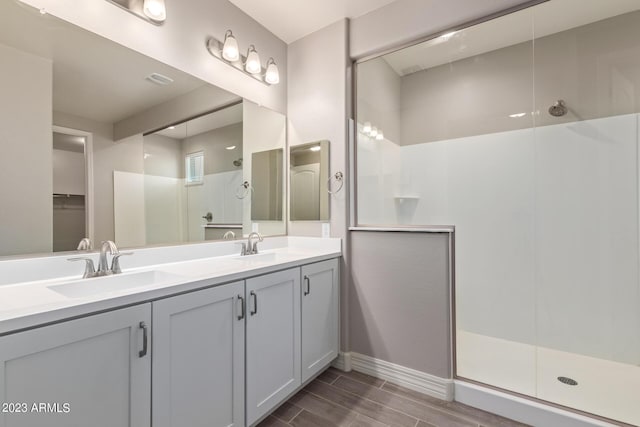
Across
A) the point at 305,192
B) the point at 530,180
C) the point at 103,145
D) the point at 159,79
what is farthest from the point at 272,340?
the point at 530,180

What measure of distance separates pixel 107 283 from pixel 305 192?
142 centimetres

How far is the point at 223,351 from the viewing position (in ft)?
4.16

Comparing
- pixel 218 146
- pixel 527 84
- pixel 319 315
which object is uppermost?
pixel 527 84

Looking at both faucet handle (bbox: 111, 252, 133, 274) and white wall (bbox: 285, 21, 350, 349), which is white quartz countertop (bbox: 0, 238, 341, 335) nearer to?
faucet handle (bbox: 111, 252, 133, 274)

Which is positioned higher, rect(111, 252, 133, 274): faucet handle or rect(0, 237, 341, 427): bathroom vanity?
rect(111, 252, 133, 274): faucet handle

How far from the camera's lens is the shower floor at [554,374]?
1.58 meters

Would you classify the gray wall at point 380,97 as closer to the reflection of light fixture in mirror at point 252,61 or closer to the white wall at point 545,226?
the white wall at point 545,226

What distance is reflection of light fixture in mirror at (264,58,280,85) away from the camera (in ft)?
7.25

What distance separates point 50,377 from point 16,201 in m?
0.75

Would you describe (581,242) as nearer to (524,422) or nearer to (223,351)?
(524,422)

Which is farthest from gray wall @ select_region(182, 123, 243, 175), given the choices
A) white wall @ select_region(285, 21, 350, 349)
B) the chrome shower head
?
the chrome shower head

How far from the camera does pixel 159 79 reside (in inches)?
64.3

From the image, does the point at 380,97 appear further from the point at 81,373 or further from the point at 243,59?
the point at 81,373

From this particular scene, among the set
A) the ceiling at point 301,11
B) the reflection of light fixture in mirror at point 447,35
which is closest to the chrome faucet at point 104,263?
the ceiling at point 301,11
